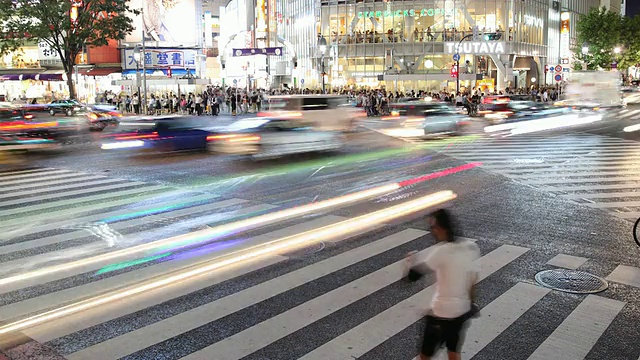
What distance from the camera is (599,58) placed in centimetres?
7106

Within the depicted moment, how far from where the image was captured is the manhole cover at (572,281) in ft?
23.4

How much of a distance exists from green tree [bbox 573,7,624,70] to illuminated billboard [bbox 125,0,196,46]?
4875 cm

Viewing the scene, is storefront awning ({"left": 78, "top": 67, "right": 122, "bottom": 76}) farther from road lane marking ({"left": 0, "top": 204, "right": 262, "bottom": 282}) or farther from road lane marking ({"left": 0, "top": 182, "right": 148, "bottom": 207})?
road lane marking ({"left": 0, "top": 204, "right": 262, "bottom": 282})

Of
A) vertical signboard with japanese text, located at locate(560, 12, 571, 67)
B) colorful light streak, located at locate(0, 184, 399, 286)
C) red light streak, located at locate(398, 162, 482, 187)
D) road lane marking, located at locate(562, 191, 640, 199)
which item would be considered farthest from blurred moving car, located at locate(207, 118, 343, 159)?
vertical signboard with japanese text, located at locate(560, 12, 571, 67)

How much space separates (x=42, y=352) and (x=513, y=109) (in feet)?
120

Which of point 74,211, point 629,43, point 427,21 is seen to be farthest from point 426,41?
point 74,211

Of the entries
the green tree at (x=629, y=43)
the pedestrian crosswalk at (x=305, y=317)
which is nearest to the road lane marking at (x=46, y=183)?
the pedestrian crosswalk at (x=305, y=317)

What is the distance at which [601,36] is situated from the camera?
2758 inches

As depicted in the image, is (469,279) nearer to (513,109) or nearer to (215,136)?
(215,136)

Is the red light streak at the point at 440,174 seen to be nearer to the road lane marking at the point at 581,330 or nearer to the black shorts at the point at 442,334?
the road lane marking at the point at 581,330

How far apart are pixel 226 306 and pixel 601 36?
7539 cm

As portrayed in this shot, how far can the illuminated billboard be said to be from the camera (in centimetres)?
5128

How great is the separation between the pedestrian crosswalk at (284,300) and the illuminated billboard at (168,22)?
44.6 m

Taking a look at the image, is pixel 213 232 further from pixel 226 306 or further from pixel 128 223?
pixel 226 306
